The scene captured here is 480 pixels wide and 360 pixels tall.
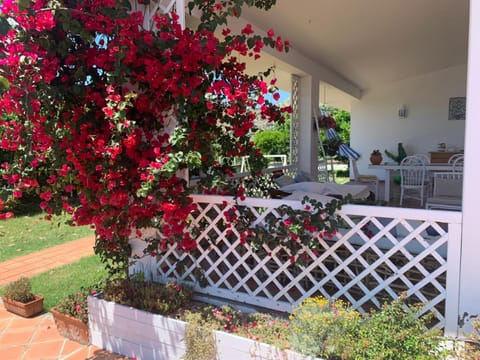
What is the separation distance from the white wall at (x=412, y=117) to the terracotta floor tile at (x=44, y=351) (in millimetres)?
9121

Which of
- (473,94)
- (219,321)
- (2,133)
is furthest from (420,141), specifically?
(2,133)

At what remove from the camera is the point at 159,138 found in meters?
2.33

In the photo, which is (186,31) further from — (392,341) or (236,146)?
(392,341)

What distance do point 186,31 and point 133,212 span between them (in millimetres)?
1197

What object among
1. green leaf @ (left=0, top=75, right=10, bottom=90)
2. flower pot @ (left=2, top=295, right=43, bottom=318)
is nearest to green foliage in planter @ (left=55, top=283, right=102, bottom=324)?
flower pot @ (left=2, top=295, right=43, bottom=318)

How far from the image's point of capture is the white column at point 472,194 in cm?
184

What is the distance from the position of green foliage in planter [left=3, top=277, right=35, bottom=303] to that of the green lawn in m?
1.35

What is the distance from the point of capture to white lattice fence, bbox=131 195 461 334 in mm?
2023

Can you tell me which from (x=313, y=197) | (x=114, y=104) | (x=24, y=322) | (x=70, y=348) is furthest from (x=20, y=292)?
(x=313, y=197)

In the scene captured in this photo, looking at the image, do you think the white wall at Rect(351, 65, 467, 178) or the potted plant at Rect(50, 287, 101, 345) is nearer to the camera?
the potted plant at Rect(50, 287, 101, 345)

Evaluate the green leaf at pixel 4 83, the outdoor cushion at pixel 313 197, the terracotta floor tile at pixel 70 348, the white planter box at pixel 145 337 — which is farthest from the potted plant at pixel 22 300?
the outdoor cushion at pixel 313 197

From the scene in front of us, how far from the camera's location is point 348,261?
2.24 meters

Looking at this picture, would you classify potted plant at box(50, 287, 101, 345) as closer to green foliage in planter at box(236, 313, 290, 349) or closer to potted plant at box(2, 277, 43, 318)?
potted plant at box(2, 277, 43, 318)

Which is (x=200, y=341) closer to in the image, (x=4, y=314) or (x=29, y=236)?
(x=4, y=314)
